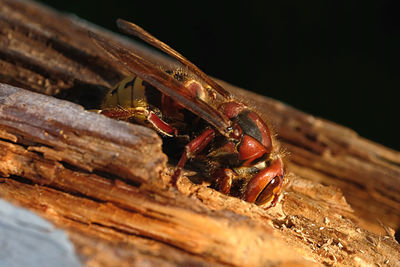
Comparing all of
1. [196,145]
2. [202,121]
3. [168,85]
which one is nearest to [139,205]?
[196,145]

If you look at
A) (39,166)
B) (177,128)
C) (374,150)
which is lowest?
(39,166)

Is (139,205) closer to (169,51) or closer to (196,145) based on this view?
(196,145)

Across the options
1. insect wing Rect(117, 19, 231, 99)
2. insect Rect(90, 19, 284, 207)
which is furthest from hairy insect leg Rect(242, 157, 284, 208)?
insect wing Rect(117, 19, 231, 99)

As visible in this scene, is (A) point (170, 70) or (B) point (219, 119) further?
(A) point (170, 70)

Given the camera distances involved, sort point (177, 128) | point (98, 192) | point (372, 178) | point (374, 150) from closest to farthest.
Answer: point (98, 192) → point (177, 128) → point (372, 178) → point (374, 150)

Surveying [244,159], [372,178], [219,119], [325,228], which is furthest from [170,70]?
[372,178]

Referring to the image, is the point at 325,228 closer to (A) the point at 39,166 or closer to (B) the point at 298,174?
(B) the point at 298,174

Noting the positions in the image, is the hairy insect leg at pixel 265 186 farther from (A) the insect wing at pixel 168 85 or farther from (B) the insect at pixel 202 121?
(A) the insect wing at pixel 168 85

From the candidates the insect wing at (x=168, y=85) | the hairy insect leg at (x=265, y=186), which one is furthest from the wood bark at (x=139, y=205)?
the insect wing at (x=168, y=85)
